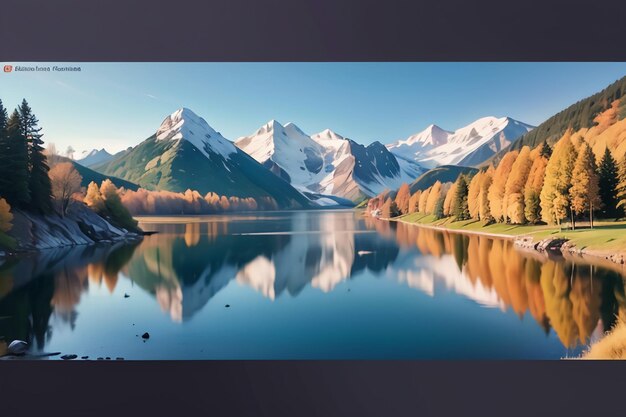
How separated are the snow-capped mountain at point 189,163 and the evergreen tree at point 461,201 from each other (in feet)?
14.7

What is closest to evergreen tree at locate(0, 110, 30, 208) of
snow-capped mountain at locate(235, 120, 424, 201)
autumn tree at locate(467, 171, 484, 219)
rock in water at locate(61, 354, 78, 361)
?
rock in water at locate(61, 354, 78, 361)

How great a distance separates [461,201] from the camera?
33.6 feet

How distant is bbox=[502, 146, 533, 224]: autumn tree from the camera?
32.1 feet

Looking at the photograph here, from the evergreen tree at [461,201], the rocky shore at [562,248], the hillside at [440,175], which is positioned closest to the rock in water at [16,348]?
the hillside at [440,175]

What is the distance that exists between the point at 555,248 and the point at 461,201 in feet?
7.10

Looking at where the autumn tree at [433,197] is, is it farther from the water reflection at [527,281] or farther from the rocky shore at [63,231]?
the rocky shore at [63,231]

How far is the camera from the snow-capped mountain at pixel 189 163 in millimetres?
9281

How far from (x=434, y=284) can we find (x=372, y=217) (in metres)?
2.17

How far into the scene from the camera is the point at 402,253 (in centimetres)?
952

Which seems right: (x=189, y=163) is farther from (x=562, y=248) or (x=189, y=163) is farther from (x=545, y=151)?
(x=562, y=248)

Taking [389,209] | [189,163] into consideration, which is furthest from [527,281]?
[189,163]

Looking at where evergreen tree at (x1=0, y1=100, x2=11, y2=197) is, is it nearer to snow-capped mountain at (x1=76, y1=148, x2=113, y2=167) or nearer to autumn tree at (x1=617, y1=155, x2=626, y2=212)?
snow-capped mountain at (x1=76, y1=148, x2=113, y2=167)

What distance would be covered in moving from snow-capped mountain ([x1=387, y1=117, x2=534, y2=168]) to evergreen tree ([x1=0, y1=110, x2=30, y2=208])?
7726 mm
